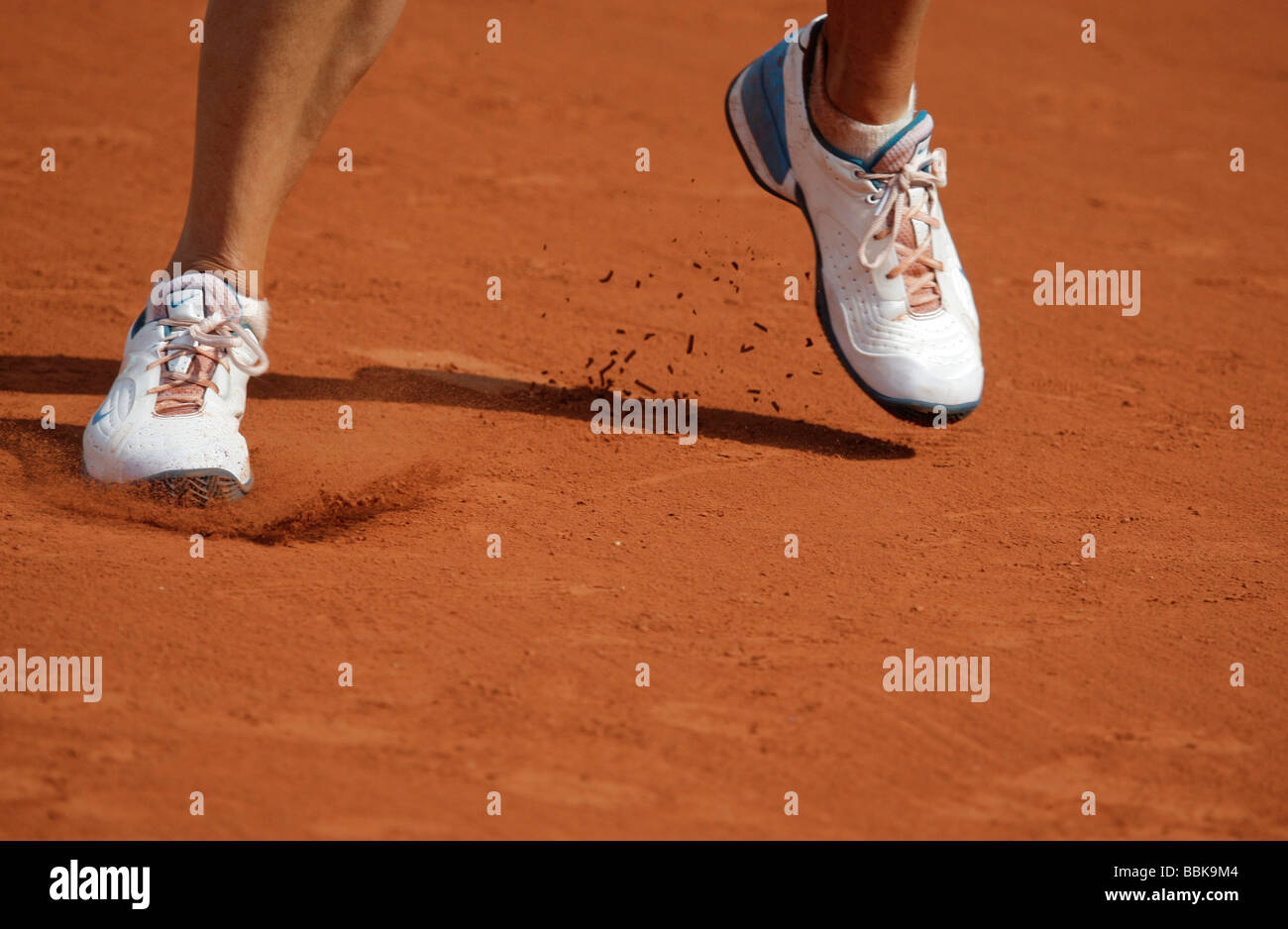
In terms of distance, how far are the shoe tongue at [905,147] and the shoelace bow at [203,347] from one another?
51.9 inches

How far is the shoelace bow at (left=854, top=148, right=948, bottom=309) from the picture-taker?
273 centimetres

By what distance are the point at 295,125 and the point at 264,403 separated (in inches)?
24.3

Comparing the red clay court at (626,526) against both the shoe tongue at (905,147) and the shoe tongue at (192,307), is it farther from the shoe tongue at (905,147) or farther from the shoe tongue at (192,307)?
the shoe tongue at (905,147)

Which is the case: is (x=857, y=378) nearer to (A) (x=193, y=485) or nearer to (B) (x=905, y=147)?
(B) (x=905, y=147)

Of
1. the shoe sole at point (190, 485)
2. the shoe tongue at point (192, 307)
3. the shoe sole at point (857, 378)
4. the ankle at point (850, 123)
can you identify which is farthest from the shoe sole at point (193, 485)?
the ankle at point (850, 123)

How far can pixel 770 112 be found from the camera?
287 cm

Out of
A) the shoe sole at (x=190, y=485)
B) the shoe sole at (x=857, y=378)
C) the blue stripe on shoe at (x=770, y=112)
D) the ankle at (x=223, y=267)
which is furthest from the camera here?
the blue stripe on shoe at (x=770, y=112)

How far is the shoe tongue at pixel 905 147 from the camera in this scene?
2713 millimetres

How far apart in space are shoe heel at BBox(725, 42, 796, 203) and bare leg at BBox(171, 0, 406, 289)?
80cm

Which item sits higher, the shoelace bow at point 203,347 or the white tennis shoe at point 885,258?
the white tennis shoe at point 885,258

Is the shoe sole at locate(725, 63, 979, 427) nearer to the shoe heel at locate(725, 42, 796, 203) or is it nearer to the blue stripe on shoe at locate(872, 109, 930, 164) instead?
the shoe heel at locate(725, 42, 796, 203)

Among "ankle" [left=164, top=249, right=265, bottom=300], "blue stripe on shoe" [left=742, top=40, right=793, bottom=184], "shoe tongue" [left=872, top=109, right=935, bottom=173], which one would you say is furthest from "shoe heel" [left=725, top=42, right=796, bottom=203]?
"ankle" [left=164, top=249, right=265, bottom=300]

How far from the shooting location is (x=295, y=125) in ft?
8.17

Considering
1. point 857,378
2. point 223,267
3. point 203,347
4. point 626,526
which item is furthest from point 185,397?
point 857,378
